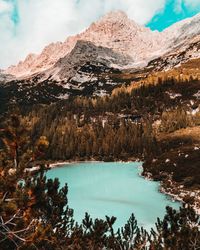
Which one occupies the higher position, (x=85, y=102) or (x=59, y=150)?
(x=85, y=102)

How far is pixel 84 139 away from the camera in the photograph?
12406 centimetres

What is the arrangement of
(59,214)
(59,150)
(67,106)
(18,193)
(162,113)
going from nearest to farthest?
1. (18,193)
2. (59,214)
3. (59,150)
4. (162,113)
5. (67,106)

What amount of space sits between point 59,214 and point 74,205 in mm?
25710

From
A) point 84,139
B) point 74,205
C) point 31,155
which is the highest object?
point 84,139

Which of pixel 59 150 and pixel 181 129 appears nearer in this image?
pixel 59 150

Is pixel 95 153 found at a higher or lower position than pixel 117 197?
higher

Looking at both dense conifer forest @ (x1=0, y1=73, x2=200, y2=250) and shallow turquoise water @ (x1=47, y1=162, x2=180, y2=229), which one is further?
shallow turquoise water @ (x1=47, y1=162, x2=180, y2=229)

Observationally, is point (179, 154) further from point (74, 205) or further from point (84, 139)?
point (84, 139)

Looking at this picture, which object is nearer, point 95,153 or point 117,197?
point 117,197

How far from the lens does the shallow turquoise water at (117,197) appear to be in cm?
4256

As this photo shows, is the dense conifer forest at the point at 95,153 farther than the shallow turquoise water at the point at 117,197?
No

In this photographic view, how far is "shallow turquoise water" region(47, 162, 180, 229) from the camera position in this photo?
42562 millimetres

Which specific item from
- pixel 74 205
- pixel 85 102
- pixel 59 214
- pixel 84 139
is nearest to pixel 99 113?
pixel 85 102

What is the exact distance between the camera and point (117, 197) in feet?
176
